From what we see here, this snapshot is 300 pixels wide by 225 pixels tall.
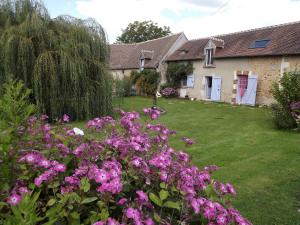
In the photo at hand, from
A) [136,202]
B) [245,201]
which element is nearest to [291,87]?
[245,201]

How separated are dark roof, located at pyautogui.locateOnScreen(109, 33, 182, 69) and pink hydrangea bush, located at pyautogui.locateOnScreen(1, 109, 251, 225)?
2384cm

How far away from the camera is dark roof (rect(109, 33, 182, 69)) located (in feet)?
88.2

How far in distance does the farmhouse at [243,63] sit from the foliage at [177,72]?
12.6 inches

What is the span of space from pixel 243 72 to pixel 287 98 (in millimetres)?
8648

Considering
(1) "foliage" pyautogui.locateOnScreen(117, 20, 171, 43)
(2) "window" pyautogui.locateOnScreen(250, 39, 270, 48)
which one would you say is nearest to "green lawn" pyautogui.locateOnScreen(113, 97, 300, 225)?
Result: (2) "window" pyautogui.locateOnScreen(250, 39, 270, 48)

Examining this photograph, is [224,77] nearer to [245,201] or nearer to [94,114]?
[94,114]

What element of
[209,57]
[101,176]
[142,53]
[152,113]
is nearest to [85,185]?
[101,176]

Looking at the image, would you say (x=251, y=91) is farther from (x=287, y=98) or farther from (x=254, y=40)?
(x=287, y=98)

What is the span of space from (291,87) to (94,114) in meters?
7.36

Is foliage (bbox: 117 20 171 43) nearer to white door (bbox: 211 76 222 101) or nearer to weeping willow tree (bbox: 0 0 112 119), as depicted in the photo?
white door (bbox: 211 76 222 101)

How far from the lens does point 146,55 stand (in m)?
27.9

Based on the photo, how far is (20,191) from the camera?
160 centimetres

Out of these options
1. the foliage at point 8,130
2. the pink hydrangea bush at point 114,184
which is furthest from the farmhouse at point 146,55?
the foliage at point 8,130

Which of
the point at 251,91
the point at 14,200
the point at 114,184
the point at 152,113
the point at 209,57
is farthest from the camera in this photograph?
the point at 209,57
